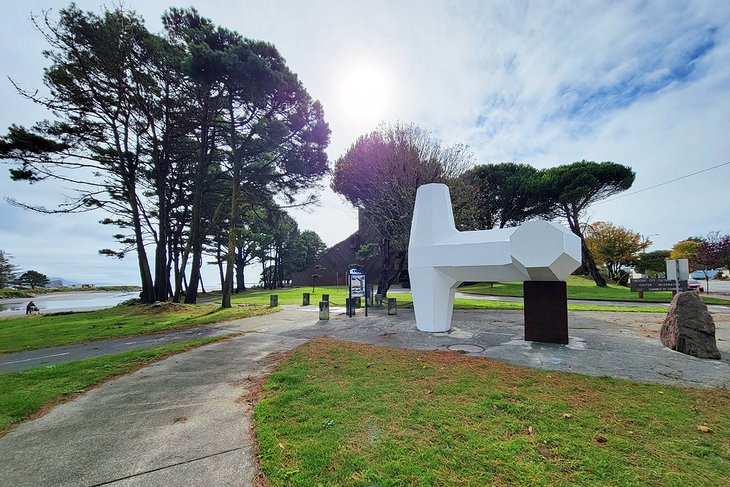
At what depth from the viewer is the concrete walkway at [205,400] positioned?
2.74 m

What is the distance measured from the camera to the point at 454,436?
2.99 m

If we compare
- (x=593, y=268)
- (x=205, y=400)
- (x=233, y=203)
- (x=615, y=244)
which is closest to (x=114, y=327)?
(x=233, y=203)

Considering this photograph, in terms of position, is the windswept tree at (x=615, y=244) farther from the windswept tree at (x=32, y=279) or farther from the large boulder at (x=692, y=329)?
the windswept tree at (x=32, y=279)

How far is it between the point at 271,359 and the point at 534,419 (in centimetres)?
497

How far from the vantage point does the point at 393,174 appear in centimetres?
1612

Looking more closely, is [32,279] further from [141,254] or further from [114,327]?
[114,327]

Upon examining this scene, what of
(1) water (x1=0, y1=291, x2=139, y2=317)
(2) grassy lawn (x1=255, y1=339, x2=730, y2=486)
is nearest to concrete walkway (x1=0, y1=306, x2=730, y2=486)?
(2) grassy lawn (x1=255, y1=339, x2=730, y2=486)

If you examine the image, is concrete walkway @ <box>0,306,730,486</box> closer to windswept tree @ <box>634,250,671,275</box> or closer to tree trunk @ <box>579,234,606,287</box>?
tree trunk @ <box>579,234,606,287</box>

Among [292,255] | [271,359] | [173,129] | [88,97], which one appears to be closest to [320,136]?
[173,129]

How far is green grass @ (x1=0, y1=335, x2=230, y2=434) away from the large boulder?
11.0m

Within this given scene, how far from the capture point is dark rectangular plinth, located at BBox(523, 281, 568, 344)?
7434 mm

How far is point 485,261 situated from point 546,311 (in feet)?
6.18

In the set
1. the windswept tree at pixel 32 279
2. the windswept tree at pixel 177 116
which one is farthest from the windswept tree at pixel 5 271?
the windswept tree at pixel 177 116

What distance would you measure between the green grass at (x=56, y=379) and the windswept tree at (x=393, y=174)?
11.7 m
